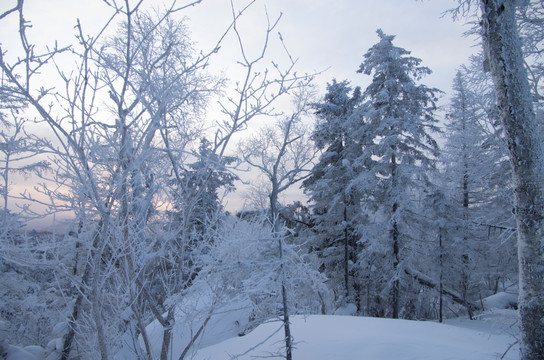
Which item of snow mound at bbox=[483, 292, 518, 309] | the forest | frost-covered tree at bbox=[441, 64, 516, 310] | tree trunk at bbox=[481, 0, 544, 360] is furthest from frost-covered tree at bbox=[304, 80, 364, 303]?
tree trunk at bbox=[481, 0, 544, 360]

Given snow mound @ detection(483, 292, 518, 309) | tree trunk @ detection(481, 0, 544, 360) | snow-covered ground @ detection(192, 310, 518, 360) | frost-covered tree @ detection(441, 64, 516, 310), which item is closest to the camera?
tree trunk @ detection(481, 0, 544, 360)

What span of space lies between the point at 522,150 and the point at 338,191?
12.0 metres

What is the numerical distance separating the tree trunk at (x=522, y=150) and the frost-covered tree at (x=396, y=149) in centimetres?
934

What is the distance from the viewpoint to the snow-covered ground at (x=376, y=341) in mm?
5814

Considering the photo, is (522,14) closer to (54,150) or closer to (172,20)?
(172,20)

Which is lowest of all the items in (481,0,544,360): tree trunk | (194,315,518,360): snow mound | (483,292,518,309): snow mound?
(483,292,518,309): snow mound

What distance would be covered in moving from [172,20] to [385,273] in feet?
43.6

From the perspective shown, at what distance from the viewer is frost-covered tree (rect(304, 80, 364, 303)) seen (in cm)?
1473

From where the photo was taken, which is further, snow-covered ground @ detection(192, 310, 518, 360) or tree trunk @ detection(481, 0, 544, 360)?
snow-covered ground @ detection(192, 310, 518, 360)

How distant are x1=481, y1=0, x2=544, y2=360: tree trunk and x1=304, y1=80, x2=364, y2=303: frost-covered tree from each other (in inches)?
424

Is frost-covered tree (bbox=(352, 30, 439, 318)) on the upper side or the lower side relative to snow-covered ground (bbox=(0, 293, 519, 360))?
upper

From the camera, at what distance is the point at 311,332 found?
7.75m

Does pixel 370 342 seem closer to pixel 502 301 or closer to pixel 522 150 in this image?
pixel 522 150

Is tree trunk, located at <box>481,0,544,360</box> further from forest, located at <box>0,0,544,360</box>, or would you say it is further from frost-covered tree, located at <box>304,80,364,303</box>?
→ frost-covered tree, located at <box>304,80,364,303</box>
